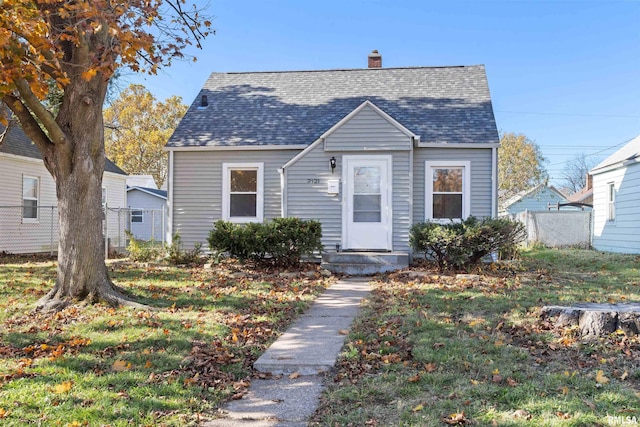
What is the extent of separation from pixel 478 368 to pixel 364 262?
6.94 meters

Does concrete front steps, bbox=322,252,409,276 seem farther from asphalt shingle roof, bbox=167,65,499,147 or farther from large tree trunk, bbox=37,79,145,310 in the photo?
large tree trunk, bbox=37,79,145,310

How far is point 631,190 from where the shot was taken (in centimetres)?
1461

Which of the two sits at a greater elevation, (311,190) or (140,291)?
(311,190)

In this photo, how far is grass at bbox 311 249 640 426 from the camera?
125 inches

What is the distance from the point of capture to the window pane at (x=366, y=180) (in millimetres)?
11891

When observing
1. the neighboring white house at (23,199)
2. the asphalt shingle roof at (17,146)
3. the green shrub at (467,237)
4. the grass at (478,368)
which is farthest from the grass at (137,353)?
the asphalt shingle roof at (17,146)

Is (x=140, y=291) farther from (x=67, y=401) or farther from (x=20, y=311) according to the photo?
(x=67, y=401)

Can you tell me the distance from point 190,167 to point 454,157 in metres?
7.21

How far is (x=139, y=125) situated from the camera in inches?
1521

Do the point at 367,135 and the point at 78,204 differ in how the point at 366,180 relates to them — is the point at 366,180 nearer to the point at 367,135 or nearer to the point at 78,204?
the point at 367,135

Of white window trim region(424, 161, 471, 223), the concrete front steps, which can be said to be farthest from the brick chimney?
the concrete front steps

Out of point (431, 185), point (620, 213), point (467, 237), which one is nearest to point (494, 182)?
point (431, 185)

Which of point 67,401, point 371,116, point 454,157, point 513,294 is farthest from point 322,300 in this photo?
point 454,157

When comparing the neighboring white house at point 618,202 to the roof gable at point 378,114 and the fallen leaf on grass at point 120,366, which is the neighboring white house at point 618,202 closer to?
the roof gable at point 378,114
